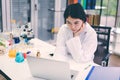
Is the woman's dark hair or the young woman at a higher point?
the woman's dark hair

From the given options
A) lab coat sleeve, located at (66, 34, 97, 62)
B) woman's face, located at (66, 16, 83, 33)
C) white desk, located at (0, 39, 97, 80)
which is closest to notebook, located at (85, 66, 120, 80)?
white desk, located at (0, 39, 97, 80)

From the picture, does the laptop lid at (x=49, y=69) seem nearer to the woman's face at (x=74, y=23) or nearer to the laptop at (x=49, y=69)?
the laptop at (x=49, y=69)

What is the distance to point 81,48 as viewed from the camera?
1807 mm

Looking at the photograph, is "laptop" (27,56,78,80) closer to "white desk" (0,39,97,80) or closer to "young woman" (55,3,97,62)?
"white desk" (0,39,97,80)

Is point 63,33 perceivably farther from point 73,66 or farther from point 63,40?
point 73,66

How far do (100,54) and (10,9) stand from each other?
2193 mm

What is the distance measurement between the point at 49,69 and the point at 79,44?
58cm

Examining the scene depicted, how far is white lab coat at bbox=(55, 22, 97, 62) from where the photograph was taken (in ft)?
5.68

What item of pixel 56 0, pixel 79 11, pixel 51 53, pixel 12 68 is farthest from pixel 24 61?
pixel 56 0

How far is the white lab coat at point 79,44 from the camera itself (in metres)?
1.73

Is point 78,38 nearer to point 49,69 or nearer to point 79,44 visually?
point 79,44

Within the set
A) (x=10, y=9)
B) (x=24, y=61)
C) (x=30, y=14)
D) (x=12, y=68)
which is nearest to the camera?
(x=12, y=68)

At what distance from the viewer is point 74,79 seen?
133 centimetres

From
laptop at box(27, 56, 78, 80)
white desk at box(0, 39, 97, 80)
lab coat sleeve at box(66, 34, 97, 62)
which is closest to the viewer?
laptop at box(27, 56, 78, 80)
